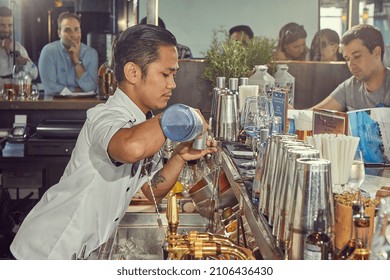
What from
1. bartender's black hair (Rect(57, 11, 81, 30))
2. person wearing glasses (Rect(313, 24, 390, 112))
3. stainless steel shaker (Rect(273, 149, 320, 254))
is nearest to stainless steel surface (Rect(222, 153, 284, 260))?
stainless steel shaker (Rect(273, 149, 320, 254))

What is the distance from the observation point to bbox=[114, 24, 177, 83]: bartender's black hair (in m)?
1.40

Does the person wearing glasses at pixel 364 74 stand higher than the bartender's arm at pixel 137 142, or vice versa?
the person wearing glasses at pixel 364 74

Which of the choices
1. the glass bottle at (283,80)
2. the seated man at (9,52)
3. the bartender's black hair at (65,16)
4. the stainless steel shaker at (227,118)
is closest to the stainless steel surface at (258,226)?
the stainless steel shaker at (227,118)

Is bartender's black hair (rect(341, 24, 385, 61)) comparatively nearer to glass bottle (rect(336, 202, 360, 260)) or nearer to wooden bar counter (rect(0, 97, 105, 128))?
wooden bar counter (rect(0, 97, 105, 128))

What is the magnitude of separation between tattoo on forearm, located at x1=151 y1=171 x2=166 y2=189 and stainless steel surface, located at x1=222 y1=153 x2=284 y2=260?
0.63 feet

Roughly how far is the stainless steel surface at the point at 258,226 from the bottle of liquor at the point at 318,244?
0.07m

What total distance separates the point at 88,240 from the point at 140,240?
0.82 feet

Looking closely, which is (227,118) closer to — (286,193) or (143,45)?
(143,45)

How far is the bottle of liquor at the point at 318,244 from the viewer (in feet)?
2.73

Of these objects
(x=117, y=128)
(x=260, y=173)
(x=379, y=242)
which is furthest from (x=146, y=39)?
(x=379, y=242)

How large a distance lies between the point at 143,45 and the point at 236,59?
130cm

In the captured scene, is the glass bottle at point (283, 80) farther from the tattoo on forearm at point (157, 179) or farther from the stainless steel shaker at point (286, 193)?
the stainless steel shaker at point (286, 193)

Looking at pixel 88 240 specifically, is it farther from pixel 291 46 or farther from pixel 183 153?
pixel 291 46
